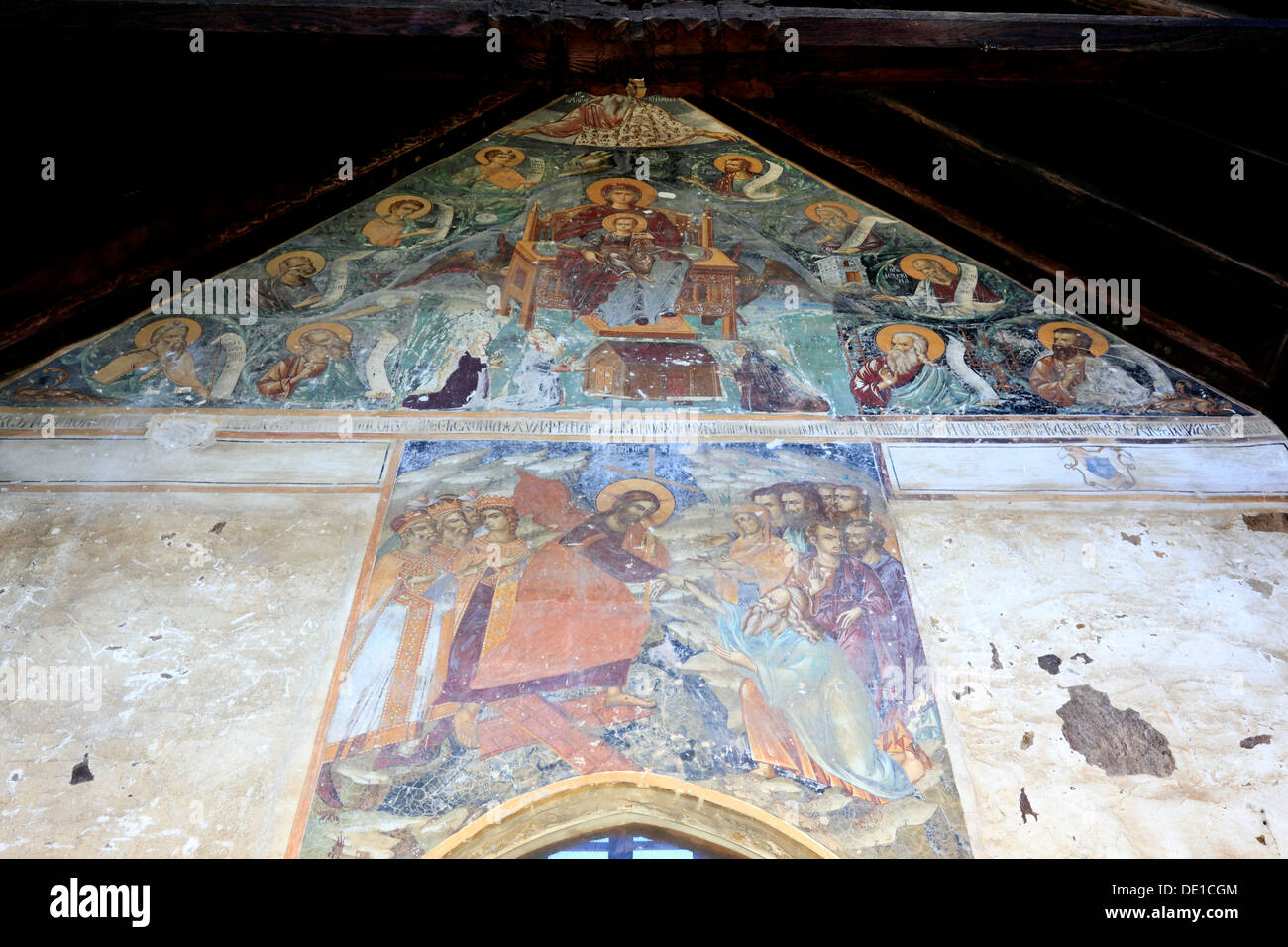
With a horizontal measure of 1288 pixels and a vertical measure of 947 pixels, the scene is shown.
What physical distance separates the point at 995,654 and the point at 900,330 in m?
2.14

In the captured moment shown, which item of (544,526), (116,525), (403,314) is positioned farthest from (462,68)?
(116,525)

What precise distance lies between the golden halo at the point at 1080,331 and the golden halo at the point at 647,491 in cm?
236

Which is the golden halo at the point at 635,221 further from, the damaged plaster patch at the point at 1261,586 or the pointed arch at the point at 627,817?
the damaged plaster patch at the point at 1261,586

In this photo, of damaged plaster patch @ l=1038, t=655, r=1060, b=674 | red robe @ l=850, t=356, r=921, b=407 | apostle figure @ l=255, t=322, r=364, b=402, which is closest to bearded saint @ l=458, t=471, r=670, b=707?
apostle figure @ l=255, t=322, r=364, b=402

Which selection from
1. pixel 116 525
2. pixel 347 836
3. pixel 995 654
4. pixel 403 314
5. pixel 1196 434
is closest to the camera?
pixel 347 836

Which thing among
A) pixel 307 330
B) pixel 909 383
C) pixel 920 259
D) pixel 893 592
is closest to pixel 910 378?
pixel 909 383

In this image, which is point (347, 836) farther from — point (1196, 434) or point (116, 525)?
point (1196, 434)

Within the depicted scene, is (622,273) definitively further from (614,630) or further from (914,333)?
(614,630)

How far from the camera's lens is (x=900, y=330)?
6512 millimetres

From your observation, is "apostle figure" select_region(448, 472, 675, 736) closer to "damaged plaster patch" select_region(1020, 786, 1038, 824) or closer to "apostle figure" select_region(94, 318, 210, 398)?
"damaged plaster patch" select_region(1020, 786, 1038, 824)

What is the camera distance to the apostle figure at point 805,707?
4.61 meters

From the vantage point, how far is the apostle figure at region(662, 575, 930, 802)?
4609mm

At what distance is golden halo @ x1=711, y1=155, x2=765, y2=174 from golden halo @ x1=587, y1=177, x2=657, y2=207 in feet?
1.46

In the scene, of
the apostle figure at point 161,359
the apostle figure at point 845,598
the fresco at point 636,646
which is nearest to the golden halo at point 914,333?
the fresco at point 636,646
